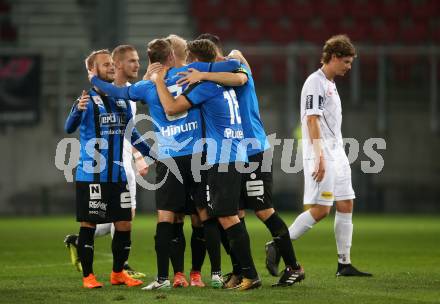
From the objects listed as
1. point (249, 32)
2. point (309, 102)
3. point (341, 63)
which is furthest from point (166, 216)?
point (249, 32)

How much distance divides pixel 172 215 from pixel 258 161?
0.84 m

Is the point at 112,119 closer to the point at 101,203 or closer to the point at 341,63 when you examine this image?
the point at 101,203

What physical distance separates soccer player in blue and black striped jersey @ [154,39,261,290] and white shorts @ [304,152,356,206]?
1235 mm

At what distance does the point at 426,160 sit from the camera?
62.8ft

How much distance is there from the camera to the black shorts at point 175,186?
7000mm

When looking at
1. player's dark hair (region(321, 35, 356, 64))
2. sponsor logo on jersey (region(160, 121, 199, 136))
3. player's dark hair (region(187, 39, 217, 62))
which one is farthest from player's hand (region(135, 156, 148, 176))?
player's dark hair (region(321, 35, 356, 64))

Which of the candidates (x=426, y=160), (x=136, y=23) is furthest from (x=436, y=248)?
(x=136, y=23)

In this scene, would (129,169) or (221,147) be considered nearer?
(221,147)

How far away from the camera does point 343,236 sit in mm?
8039

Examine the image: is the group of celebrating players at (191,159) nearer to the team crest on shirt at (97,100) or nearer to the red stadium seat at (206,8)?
the team crest on shirt at (97,100)

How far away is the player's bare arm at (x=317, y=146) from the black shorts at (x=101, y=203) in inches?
64.6

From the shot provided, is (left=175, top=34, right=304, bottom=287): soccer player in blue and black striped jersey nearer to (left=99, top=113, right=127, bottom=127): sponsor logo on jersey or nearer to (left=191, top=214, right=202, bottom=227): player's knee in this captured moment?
(left=191, top=214, right=202, bottom=227): player's knee

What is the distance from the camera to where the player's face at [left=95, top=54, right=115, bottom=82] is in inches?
291

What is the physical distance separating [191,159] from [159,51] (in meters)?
0.85
